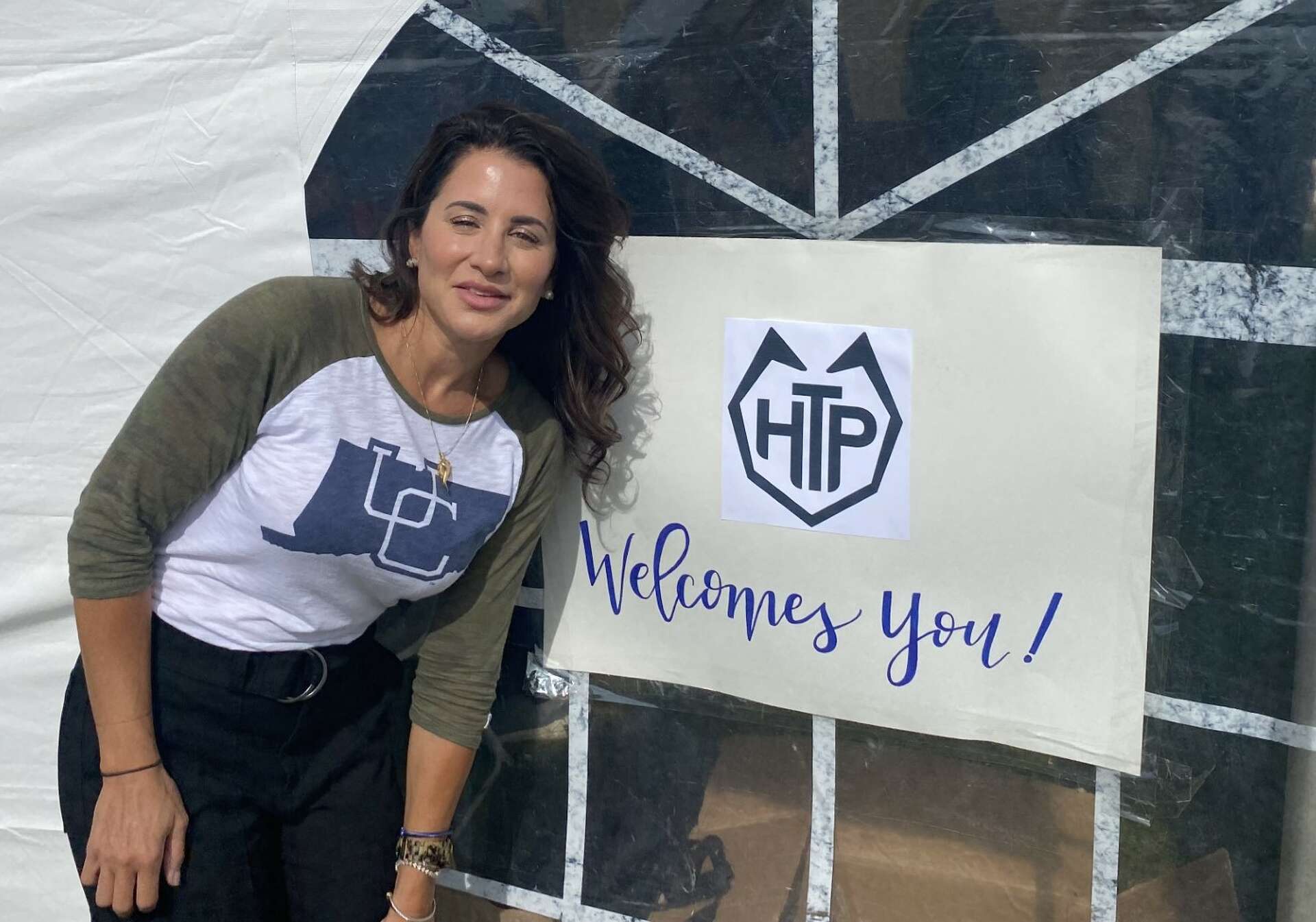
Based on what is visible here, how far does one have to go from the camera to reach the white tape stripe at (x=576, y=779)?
136cm

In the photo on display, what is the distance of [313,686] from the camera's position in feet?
3.90

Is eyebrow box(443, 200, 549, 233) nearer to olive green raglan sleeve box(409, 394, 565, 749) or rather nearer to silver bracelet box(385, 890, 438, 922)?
olive green raglan sleeve box(409, 394, 565, 749)

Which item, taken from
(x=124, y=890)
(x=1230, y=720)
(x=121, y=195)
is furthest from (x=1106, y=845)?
(x=121, y=195)

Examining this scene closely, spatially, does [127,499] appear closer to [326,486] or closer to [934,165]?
[326,486]

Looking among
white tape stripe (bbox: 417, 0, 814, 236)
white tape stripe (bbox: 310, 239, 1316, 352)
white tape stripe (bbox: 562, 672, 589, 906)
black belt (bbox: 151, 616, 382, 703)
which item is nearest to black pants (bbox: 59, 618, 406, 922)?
black belt (bbox: 151, 616, 382, 703)

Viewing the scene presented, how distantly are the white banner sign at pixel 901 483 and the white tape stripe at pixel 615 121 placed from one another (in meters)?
0.04

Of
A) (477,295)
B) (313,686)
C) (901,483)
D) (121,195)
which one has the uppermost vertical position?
(121,195)

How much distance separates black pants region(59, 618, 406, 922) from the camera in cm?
114

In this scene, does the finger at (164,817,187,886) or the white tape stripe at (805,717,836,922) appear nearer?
the finger at (164,817,187,886)

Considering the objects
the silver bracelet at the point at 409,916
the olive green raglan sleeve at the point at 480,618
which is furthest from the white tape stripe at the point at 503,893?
the olive green raglan sleeve at the point at 480,618

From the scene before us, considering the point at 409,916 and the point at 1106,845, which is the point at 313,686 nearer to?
the point at 409,916

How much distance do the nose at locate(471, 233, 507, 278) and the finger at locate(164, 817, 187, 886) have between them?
682 millimetres

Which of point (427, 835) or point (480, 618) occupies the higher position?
point (480, 618)

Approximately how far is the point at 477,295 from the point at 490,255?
42mm
